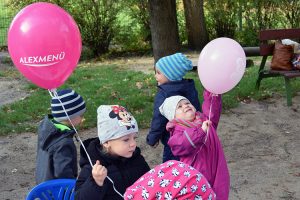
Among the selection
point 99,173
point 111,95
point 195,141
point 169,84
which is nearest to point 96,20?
point 111,95

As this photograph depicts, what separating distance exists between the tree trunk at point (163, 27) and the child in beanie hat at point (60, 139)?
13.7 ft

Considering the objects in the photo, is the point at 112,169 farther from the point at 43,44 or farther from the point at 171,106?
the point at 43,44

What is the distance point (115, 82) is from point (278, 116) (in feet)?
9.67

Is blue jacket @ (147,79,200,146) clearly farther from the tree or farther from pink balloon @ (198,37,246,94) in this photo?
the tree

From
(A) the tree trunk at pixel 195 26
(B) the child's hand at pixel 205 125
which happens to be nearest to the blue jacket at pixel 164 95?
(B) the child's hand at pixel 205 125

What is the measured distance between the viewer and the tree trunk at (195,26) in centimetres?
1197

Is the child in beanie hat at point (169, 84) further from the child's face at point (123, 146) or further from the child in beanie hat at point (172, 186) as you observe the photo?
the child in beanie hat at point (172, 186)

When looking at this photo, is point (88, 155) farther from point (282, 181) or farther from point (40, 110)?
point (40, 110)

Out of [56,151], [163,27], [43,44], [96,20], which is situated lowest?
[96,20]

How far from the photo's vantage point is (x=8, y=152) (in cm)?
574

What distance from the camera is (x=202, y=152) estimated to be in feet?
10.5

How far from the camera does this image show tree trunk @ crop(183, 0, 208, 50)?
12.0 meters

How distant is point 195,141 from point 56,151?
2.62 ft

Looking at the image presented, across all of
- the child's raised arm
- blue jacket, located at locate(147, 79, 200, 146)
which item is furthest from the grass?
the child's raised arm
